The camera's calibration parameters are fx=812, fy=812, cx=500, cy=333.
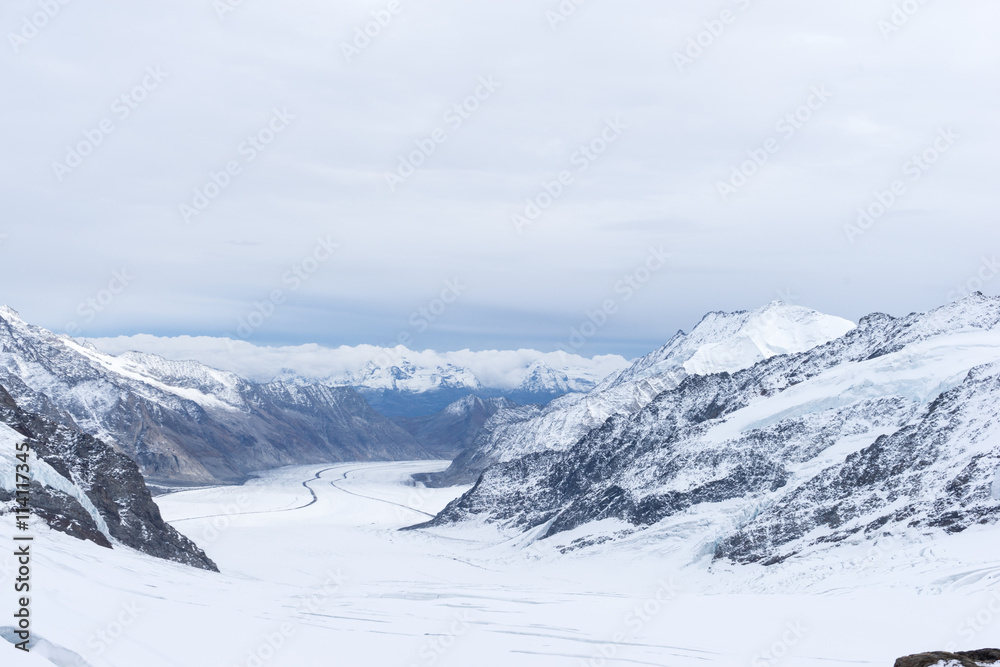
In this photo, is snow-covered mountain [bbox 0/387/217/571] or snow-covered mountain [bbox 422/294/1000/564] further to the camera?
snow-covered mountain [bbox 422/294/1000/564]

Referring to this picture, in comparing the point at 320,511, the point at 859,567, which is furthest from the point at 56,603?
the point at 320,511

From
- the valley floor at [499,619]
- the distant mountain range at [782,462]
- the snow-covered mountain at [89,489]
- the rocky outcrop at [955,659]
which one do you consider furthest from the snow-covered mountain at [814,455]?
the snow-covered mountain at [89,489]

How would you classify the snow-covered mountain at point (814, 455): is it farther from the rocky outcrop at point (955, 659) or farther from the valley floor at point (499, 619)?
the rocky outcrop at point (955, 659)

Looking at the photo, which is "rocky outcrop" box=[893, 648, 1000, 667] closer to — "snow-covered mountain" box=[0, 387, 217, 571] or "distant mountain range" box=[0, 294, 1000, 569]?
"distant mountain range" box=[0, 294, 1000, 569]

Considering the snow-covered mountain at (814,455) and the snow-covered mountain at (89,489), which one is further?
the snow-covered mountain at (814,455)

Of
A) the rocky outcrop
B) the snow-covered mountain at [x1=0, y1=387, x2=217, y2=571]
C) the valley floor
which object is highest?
the rocky outcrop

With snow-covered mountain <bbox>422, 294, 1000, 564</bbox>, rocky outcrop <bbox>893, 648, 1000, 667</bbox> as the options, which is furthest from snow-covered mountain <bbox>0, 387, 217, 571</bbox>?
rocky outcrop <bbox>893, 648, 1000, 667</bbox>

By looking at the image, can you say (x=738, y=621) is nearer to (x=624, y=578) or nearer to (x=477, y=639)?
(x=477, y=639)
